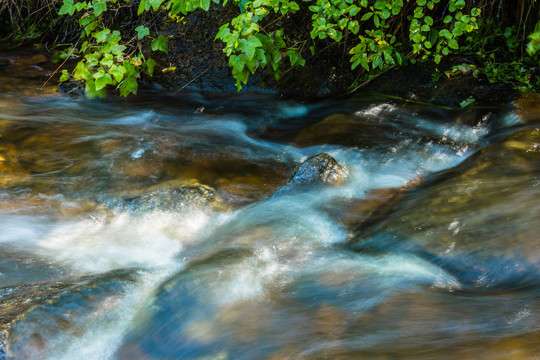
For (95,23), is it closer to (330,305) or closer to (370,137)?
(370,137)

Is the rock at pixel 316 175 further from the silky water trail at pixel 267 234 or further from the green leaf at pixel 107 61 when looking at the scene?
the green leaf at pixel 107 61

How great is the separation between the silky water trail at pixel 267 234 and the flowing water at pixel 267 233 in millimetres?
11

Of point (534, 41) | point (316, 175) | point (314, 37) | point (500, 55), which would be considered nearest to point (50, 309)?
point (316, 175)

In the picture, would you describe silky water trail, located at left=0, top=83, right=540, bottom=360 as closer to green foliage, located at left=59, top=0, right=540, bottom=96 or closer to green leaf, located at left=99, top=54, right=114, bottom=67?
green foliage, located at left=59, top=0, right=540, bottom=96

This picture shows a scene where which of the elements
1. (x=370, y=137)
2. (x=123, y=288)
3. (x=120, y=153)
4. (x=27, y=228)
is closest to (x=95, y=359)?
(x=123, y=288)

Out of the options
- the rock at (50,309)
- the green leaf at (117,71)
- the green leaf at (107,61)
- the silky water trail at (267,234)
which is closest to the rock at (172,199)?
the silky water trail at (267,234)

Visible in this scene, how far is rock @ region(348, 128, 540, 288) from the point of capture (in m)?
2.49

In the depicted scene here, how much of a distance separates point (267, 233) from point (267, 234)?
0.04 ft

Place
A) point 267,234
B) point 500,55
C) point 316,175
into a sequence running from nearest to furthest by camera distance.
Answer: point 267,234 → point 316,175 → point 500,55

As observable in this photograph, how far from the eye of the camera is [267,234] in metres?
3.07

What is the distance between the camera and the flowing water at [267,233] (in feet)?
6.99

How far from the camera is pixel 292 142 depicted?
4.58 metres

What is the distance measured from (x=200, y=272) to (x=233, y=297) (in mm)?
292

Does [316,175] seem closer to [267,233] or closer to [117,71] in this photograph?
[267,233]
